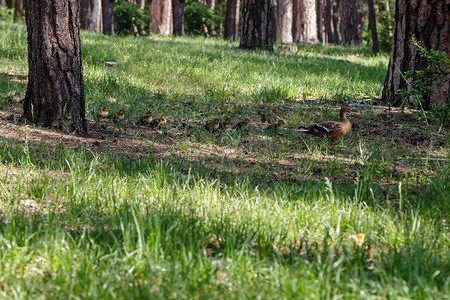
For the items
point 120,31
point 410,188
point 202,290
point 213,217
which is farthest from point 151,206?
point 120,31

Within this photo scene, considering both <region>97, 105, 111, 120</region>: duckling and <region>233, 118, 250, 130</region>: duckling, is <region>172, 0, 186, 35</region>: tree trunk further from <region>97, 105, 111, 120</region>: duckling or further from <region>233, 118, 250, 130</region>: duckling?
<region>233, 118, 250, 130</region>: duckling

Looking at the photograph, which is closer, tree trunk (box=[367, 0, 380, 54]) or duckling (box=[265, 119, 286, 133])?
duckling (box=[265, 119, 286, 133])

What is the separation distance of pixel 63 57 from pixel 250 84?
4.34 metres

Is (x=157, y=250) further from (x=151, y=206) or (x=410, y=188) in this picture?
(x=410, y=188)

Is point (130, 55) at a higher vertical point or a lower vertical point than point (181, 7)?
lower

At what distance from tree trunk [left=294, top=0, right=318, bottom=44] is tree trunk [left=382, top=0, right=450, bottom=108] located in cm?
1760

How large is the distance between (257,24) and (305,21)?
1058 cm

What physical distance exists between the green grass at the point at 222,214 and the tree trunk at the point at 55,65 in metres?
0.30

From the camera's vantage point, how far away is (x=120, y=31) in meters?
23.2

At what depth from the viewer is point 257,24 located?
15.1 meters

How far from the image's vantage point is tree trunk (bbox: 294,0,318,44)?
24.3 m

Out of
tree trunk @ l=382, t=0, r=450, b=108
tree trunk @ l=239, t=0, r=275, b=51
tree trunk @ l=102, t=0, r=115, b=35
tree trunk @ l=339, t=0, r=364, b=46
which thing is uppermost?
tree trunk @ l=339, t=0, r=364, b=46

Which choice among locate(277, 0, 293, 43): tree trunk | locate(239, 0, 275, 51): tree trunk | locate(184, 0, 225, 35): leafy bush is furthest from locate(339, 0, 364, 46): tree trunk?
locate(239, 0, 275, 51): tree trunk

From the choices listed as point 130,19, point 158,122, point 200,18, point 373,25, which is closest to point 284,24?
point 373,25
